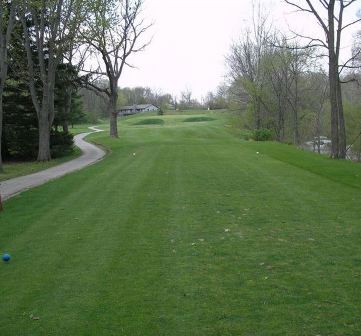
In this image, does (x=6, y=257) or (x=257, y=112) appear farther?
(x=257, y=112)

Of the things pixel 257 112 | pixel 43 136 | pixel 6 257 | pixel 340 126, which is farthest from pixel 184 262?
pixel 257 112

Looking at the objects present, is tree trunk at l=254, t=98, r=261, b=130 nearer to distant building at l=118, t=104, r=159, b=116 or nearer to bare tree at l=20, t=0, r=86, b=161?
bare tree at l=20, t=0, r=86, b=161

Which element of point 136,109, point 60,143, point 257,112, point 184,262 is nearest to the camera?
point 184,262

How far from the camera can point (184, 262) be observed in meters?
6.37

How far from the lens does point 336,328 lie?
14.0ft

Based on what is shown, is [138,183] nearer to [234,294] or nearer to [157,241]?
[157,241]

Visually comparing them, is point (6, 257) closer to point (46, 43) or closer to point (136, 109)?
point (46, 43)

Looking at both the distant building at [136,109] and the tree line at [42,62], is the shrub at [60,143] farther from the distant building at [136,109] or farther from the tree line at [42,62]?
the distant building at [136,109]

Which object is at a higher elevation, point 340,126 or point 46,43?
point 46,43

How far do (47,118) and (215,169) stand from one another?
44.0 ft

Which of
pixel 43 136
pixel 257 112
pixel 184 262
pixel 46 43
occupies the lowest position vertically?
pixel 184 262

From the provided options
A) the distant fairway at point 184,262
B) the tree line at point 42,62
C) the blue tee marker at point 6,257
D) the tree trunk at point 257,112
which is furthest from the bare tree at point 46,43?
the tree trunk at point 257,112

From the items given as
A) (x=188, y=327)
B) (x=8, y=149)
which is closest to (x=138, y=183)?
(x=188, y=327)

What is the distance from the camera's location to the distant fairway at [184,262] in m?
4.59
